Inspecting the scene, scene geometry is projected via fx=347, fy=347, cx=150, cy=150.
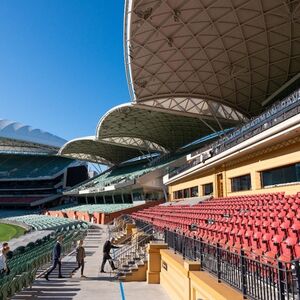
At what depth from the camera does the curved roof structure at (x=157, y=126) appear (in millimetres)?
48500

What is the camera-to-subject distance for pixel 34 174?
4001 inches

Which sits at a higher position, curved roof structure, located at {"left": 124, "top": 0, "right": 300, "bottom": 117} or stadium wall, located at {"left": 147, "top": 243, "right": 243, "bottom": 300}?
curved roof structure, located at {"left": 124, "top": 0, "right": 300, "bottom": 117}

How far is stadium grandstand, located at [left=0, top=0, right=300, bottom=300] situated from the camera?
27.8 ft

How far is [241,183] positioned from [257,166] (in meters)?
3.48

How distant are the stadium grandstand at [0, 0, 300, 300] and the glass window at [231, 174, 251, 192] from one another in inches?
2.9

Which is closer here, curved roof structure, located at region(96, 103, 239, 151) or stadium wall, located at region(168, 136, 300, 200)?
stadium wall, located at region(168, 136, 300, 200)

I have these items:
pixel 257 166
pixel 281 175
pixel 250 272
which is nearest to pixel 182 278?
pixel 250 272

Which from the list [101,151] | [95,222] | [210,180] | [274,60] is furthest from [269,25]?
[101,151]

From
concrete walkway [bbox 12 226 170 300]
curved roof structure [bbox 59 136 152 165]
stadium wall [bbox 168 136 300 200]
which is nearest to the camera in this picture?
concrete walkway [bbox 12 226 170 300]

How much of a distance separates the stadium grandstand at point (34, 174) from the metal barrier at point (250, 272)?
90.9 meters

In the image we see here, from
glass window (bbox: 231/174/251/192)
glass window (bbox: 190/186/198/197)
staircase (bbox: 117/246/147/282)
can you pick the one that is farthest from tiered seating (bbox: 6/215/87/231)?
staircase (bbox: 117/246/147/282)

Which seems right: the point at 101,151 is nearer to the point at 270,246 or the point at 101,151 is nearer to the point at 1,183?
the point at 1,183

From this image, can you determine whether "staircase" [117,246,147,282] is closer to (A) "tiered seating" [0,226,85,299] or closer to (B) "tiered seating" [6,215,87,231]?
(A) "tiered seating" [0,226,85,299]

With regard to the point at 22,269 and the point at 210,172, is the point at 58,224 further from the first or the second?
the point at 22,269
